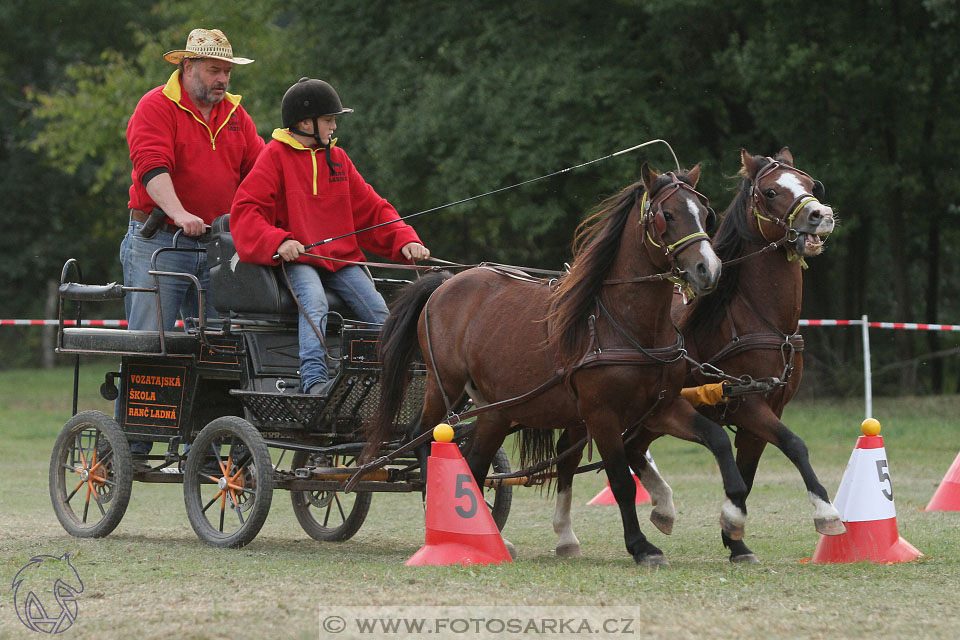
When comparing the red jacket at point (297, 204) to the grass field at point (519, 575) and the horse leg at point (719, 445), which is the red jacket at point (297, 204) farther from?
the horse leg at point (719, 445)

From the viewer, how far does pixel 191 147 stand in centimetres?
822

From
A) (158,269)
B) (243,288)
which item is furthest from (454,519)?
(158,269)

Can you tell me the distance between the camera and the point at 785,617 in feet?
15.7

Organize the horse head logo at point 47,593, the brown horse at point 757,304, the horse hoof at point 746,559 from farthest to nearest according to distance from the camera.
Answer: the brown horse at point 757,304 < the horse hoof at point 746,559 < the horse head logo at point 47,593

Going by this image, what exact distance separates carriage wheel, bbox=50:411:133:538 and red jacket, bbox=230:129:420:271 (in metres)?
1.39

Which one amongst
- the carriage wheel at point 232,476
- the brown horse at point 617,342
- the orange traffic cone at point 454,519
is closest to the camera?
the orange traffic cone at point 454,519

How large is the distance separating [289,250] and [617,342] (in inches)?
84.1

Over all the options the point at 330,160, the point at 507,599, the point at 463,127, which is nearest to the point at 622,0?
the point at 463,127

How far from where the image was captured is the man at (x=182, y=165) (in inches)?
314

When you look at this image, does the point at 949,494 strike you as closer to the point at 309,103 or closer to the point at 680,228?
the point at 680,228

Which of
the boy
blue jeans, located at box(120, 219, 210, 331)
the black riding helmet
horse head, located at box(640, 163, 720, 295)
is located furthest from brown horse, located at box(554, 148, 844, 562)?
blue jeans, located at box(120, 219, 210, 331)

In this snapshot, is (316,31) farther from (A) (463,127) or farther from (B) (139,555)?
(B) (139,555)

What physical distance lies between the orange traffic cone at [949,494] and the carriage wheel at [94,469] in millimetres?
5363

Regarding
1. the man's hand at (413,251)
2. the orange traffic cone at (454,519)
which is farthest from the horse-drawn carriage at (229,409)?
the orange traffic cone at (454,519)
